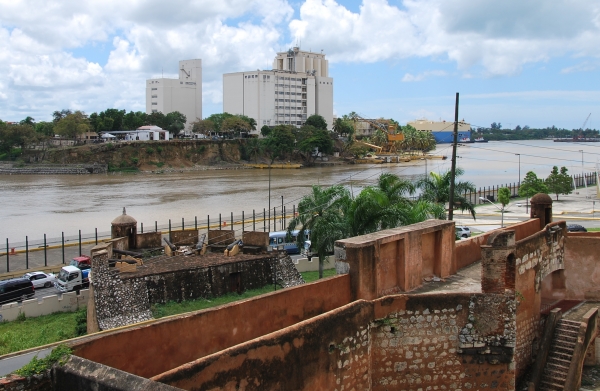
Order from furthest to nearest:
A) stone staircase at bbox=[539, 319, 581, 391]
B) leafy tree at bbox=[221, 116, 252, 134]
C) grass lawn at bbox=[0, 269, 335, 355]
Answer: leafy tree at bbox=[221, 116, 252, 134], grass lawn at bbox=[0, 269, 335, 355], stone staircase at bbox=[539, 319, 581, 391]

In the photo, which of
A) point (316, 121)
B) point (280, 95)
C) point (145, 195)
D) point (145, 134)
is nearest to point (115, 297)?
point (145, 195)

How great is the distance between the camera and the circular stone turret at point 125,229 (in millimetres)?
22906

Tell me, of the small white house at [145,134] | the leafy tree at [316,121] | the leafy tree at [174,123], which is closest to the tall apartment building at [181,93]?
the leafy tree at [174,123]

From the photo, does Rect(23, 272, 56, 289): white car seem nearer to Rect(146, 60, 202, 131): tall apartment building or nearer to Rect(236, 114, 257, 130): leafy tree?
Rect(236, 114, 257, 130): leafy tree

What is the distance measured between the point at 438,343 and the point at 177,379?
15.8ft

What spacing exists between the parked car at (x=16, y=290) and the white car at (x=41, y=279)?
3.69 ft

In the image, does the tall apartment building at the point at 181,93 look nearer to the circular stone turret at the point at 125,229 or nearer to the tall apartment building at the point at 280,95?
the tall apartment building at the point at 280,95

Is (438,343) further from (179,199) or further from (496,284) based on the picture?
(179,199)

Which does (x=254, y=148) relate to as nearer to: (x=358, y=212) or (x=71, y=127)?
(x=71, y=127)

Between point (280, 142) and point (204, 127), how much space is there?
19577 millimetres

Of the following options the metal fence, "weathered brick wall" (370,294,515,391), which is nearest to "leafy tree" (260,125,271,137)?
the metal fence

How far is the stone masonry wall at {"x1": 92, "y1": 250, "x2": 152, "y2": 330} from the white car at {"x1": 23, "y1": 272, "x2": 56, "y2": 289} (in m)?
6.24

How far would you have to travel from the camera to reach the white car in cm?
2314

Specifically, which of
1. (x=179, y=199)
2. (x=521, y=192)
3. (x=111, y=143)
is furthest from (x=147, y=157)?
(x=521, y=192)
